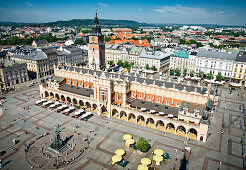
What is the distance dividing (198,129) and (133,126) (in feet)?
82.1

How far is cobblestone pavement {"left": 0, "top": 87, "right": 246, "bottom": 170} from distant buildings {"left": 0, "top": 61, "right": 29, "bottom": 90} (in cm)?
2393

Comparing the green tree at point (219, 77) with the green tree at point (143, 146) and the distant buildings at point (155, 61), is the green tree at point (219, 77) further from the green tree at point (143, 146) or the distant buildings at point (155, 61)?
the green tree at point (143, 146)

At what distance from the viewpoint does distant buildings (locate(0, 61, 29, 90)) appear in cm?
11181

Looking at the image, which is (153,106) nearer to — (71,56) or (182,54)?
(182,54)

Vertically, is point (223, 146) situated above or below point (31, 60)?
below

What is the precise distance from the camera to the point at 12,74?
116875mm

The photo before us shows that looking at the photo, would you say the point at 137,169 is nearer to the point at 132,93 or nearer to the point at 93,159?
the point at 93,159

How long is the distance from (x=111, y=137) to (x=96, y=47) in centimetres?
5688

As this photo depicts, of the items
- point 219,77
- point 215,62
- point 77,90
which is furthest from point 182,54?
point 77,90

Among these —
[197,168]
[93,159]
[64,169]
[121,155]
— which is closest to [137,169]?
[121,155]

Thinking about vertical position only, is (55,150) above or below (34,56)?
below

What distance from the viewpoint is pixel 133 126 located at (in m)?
75.0

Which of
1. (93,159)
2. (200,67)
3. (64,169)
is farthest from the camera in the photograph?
(200,67)

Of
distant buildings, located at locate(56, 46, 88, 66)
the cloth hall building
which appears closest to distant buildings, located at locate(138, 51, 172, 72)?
distant buildings, located at locate(56, 46, 88, 66)
